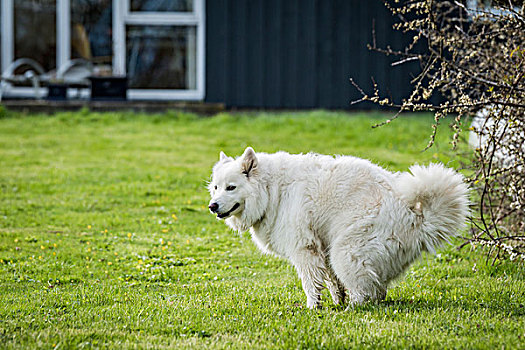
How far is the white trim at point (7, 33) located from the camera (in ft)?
58.6

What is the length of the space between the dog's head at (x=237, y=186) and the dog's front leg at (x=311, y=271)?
2.22ft

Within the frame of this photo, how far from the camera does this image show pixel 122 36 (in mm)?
17672

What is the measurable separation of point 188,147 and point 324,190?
836 cm

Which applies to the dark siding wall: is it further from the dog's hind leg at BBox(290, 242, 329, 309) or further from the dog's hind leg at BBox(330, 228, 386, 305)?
the dog's hind leg at BBox(330, 228, 386, 305)

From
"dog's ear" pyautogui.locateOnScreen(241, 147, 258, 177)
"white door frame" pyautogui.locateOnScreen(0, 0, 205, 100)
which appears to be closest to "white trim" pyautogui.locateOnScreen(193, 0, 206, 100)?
"white door frame" pyautogui.locateOnScreen(0, 0, 205, 100)

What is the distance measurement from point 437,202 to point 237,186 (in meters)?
1.73

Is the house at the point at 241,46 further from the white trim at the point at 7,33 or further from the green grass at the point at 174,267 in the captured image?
the green grass at the point at 174,267

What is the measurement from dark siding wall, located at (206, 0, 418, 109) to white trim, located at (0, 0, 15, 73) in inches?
223

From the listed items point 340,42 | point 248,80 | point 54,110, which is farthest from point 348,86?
point 54,110

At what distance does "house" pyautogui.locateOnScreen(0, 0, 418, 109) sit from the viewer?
17391mm

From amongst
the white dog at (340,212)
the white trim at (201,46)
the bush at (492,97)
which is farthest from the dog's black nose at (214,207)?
the white trim at (201,46)

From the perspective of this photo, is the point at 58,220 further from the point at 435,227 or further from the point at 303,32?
the point at 303,32

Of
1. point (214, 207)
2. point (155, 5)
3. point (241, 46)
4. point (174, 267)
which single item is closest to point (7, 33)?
point (155, 5)

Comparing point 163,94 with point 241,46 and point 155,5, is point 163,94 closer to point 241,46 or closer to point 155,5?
point 155,5
